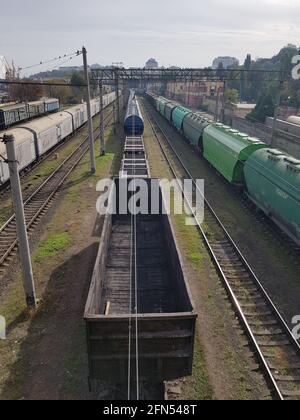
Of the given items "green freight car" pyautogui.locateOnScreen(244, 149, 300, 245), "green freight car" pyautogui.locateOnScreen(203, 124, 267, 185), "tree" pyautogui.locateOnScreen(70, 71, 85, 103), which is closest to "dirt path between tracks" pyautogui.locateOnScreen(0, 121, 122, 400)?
"green freight car" pyautogui.locateOnScreen(244, 149, 300, 245)

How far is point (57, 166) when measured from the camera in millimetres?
31109

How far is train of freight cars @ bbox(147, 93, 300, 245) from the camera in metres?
15.8

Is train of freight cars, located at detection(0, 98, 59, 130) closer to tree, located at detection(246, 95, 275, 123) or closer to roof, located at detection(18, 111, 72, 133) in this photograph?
roof, located at detection(18, 111, 72, 133)

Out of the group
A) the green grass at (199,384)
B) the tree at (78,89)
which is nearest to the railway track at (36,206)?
the green grass at (199,384)

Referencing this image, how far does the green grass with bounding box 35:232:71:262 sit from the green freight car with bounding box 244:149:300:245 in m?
10.5

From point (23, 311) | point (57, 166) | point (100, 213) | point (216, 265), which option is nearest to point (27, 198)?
point (100, 213)

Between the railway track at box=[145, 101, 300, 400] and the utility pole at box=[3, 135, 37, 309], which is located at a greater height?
the utility pole at box=[3, 135, 37, 309]

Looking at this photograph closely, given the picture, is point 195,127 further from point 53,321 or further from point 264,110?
point 53,321

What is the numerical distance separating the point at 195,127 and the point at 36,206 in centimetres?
2069

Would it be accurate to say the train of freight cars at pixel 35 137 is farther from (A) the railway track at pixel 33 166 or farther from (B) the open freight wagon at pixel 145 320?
(B) the open freight wagon at pixel 145 320

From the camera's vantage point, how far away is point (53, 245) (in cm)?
1656

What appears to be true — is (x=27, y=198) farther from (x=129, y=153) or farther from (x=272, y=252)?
(x=272, y=252)

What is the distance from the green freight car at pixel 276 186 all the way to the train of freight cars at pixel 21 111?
101ft

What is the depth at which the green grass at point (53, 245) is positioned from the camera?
15773mm
